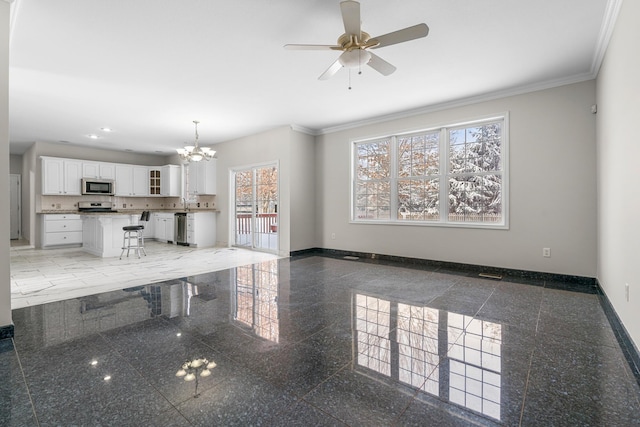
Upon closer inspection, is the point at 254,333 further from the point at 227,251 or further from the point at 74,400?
the point at 227,251

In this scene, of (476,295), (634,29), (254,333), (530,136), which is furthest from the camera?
(530,136)

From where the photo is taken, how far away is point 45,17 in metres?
2.70

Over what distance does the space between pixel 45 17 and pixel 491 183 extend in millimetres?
5577

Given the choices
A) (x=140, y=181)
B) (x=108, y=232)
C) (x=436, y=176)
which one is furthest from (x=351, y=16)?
(x=140, y=181)

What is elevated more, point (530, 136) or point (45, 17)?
point (45, 17)

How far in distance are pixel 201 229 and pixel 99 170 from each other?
3410 mm

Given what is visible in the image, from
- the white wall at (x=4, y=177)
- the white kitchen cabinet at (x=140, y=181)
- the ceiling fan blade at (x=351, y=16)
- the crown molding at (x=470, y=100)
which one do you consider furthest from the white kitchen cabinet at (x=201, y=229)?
the ceiling fan blade at (x=351, y=16)

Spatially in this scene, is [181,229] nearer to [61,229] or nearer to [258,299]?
[61,229]

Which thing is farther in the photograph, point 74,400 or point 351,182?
point 351,182

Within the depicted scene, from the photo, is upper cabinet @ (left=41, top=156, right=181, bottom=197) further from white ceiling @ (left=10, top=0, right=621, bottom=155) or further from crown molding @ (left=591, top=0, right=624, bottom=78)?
crown molding @ (left=591, top=0, right=624, bottom=78)

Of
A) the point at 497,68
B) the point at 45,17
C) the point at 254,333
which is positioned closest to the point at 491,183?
the point at 497,68

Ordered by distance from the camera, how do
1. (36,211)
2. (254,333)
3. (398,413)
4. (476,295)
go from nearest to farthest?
(398,413), (254,333), (476,295), (36,211)

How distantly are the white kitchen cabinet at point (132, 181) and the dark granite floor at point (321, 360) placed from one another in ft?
20.8

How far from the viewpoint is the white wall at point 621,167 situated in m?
2.16
